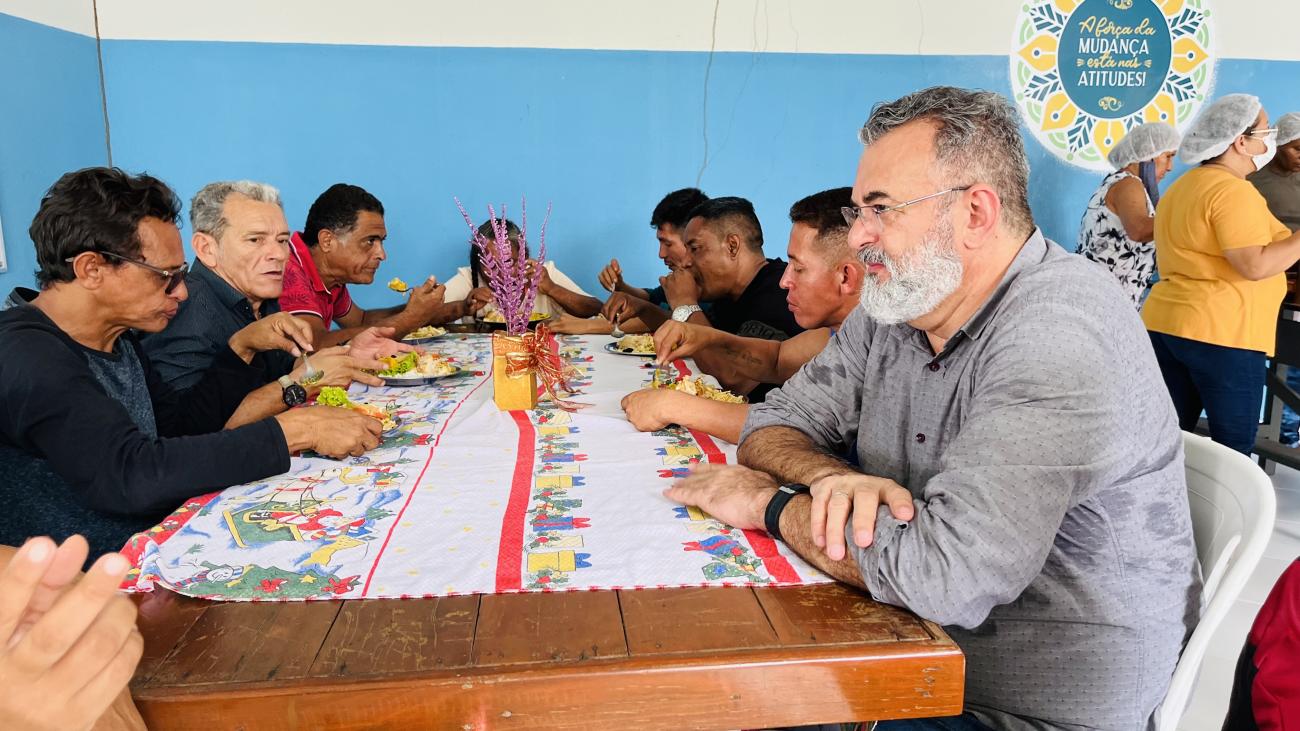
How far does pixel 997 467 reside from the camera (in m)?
1.14

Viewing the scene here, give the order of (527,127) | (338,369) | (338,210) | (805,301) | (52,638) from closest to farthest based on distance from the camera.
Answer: (52,638) → (338,369) → (805,301) → (338,210) → (527,127)

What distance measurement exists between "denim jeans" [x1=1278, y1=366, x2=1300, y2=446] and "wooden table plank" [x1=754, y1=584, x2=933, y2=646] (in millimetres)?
4240

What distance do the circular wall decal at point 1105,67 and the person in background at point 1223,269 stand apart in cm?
152

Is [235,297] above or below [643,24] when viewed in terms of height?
below

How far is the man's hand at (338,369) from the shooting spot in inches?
92.3

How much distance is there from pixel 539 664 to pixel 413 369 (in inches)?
68.7

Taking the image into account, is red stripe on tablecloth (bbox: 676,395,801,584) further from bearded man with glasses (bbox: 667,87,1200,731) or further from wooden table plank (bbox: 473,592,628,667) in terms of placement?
wooden table plank (bbox: 473,592,628,667)

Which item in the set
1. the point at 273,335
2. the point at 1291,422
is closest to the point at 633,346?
the point at 273,335

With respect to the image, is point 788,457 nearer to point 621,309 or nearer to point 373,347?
point 373,347

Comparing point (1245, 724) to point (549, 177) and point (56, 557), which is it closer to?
point (56, 557)

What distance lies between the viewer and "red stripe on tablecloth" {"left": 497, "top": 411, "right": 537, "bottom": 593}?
1191 mm

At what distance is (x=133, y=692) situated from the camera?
0.93 meters

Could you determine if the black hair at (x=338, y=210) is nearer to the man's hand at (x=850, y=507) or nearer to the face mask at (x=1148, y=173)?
the man's hand at (x=850, y=507)

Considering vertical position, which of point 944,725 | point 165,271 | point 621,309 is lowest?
point 944,725
